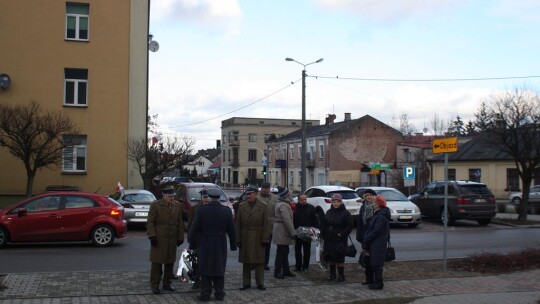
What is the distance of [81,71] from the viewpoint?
27875 mm

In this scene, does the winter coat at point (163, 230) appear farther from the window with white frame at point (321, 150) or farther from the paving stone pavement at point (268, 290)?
the window with white frame at point (321, 150)

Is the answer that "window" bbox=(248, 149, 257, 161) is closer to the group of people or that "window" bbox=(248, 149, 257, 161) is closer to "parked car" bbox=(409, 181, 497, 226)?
"parked car" bbox=(409, 181, 497, 226)

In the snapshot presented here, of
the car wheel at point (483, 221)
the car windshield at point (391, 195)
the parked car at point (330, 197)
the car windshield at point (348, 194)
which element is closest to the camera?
the parked car at point (330, 197)

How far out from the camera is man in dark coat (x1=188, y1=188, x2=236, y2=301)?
8625 millimetres

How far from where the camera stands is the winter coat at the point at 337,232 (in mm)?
10242

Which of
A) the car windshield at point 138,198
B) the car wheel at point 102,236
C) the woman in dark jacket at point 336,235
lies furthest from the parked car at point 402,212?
the woman in dark jacket at point 336,235

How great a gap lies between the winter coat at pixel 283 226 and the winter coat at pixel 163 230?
2010mm

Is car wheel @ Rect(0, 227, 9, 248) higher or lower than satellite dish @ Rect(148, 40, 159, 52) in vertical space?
lower

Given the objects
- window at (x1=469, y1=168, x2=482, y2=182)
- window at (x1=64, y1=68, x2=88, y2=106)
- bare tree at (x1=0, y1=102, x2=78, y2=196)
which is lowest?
window at (x1=469, y1=168, x2=482, y2=182)

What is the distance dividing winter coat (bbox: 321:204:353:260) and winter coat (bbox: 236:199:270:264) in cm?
133

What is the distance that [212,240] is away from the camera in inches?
343

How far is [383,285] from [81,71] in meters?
21.9

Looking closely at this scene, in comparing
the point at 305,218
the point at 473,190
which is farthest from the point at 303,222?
the point at 473,190

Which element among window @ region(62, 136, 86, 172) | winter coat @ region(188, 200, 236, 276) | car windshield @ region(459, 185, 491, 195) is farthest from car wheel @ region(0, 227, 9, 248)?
car windshield @ region(459, 185, 491, 195)
